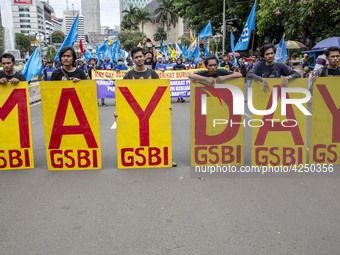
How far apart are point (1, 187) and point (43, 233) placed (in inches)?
67.1

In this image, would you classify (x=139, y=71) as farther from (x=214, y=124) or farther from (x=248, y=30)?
(x=248, y=30)

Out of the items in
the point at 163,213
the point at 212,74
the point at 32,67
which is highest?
the point at 32,67

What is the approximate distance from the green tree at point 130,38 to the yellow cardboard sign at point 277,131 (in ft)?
328

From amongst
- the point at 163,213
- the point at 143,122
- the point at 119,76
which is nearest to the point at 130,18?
Result: the point at 119,76

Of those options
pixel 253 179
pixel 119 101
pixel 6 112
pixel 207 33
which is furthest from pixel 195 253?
pixel 207 33

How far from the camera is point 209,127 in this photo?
5246 mm

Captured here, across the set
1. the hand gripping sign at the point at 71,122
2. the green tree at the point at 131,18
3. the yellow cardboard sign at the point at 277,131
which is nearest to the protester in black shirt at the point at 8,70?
the hand gripping sign at the point at 71,122

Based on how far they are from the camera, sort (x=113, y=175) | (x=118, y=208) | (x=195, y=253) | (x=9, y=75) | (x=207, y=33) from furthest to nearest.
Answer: (x=207, y=33), (x=9, y=75), (x=113, y=175), (x=118, y=208), (x=195, y=253)

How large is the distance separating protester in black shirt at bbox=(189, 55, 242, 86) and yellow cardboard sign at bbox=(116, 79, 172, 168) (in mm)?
490

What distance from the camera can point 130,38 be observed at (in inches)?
4149

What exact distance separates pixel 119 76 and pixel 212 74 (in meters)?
9.22

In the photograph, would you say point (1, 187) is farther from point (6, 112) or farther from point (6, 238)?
point (6, 238)

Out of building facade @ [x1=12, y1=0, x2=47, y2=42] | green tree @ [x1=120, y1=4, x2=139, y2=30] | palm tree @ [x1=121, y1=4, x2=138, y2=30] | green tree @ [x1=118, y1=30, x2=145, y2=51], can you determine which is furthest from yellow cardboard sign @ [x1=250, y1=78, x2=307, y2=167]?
building facade @ [x1=12, y1=0, x2=47, y2=42]

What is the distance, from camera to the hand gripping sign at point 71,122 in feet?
17.4
